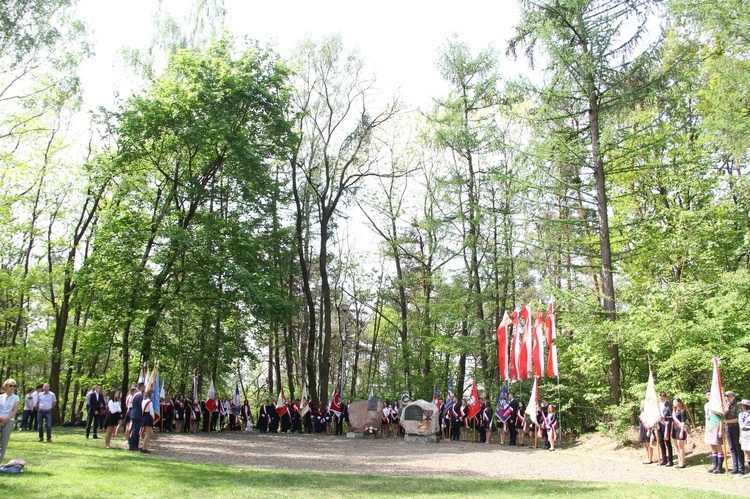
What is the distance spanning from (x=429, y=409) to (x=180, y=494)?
43.2 feet

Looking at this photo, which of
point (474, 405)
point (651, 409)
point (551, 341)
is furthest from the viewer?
point (474, 405)

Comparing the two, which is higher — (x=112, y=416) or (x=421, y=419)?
(x=112, y=416)

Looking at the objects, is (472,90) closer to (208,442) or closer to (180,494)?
(208,442)

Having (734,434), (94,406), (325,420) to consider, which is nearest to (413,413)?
(325,420)

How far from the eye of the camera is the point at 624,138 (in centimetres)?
1667

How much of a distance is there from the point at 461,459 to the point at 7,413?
31.1 ft

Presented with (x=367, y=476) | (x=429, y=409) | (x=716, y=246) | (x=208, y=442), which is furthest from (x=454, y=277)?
(x=367, y=476)

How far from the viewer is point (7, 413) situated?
887 centimetres

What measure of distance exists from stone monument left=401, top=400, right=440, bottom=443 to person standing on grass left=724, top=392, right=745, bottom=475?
10123 millimetres

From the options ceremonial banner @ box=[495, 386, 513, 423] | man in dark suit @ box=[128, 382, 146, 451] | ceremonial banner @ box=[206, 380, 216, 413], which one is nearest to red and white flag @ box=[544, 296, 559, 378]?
ceremonial banner @ box=[495, 386, 513, 423]

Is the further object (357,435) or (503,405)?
(357,435)

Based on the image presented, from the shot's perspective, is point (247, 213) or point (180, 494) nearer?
point (180, 494)

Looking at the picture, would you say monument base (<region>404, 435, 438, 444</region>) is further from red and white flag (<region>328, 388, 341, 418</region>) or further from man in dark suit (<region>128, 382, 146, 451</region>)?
man in dark suit (<region>128, 382, 146, 451</region>)

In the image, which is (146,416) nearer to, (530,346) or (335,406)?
(530,346)
